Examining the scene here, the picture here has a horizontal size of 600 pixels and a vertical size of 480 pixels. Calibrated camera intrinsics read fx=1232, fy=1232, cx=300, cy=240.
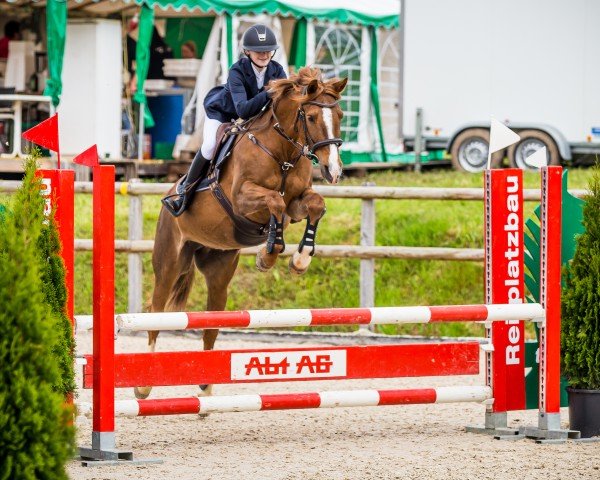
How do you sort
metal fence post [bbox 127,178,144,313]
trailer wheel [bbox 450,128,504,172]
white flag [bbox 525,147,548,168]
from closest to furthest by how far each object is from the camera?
white flag [bbox 525,147,548,168], metal fence post [bbox 127,178,144,313], trailer wheel [bbox 450,128,504,172]

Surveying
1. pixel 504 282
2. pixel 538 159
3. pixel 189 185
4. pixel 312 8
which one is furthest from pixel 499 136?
pixel 312 8

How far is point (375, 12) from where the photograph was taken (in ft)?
54.0

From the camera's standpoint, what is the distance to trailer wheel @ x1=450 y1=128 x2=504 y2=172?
15.6m

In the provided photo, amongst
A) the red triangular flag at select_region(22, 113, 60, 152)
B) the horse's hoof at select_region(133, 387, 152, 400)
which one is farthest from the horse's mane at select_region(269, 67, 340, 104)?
the horse's hoof at select_region(133, 387, 152, 400)

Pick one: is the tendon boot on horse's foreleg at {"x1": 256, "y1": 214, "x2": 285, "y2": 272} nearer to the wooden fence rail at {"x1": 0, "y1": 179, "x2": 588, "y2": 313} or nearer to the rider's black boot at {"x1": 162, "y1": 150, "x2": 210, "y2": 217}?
the rider's black boot at {"x1": 162, "y1": 150, "x2": 210, "y2": 217}

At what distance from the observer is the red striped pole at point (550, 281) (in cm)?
582

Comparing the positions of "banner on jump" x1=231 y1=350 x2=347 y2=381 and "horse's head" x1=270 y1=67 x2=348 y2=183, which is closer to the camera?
"banner on jump" x1=231 y1=350 x2=347 y2=381

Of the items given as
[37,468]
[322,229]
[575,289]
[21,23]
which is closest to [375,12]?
[21,23]

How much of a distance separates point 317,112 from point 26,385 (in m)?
2.92

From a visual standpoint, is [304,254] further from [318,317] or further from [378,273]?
[378,273]

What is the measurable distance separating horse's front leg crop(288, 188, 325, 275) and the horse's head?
11.3 inches

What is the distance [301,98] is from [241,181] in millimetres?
627

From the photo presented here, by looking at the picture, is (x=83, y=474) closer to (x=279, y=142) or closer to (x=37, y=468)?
(x=37, y=468)

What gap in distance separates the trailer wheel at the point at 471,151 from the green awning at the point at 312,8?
203 cm
